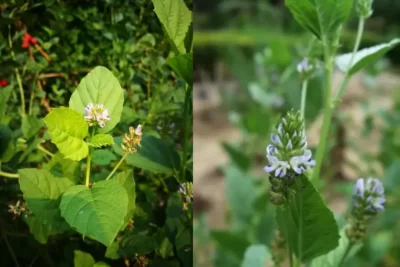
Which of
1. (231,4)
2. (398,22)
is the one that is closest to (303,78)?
(231,4)

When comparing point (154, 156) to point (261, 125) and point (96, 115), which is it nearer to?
point (96, 115)

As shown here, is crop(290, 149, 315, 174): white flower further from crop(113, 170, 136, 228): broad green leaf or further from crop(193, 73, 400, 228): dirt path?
crop(193, 73, 400, 228): dirt path

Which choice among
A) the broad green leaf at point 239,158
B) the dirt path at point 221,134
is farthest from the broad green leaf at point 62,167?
the dirt path at point 221,134

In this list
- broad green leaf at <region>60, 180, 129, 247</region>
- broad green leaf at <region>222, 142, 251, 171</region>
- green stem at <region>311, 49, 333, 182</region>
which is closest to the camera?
broad green leaf at <region>60, 180, 129, 247</region>

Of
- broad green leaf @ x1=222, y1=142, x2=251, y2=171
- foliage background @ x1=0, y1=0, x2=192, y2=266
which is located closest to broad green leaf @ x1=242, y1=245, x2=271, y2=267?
foliage background @ x1=0, y1=0, x2=192, y2=266

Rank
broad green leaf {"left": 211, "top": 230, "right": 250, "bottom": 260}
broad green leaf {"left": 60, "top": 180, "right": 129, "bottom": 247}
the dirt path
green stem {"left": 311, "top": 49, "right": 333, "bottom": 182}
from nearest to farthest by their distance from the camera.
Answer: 1. broad green leaf {"left": 60, "top": 180, "right": 129, "bottom": 247}
2. green stem {"left": 311, "top": 49, "right": 333, "bottom": 182}
3. broad green leaf {"left": 211, "top": 230, "right": 250, "bottom": 260}
4. the dirt path

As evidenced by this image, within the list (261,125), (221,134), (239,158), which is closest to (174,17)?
(261,125)
